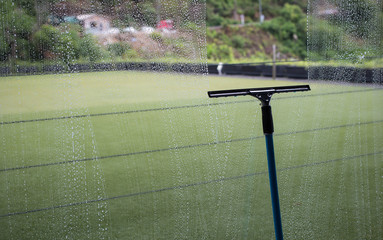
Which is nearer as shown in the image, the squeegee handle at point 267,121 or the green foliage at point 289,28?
the squeegee handle at point 267,121

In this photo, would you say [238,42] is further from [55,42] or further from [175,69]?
[55,42]

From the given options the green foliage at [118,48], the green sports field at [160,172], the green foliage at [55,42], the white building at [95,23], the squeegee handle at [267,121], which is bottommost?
the green sports field at [160,172]

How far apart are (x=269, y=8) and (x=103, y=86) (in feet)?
33.6

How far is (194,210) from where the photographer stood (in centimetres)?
177

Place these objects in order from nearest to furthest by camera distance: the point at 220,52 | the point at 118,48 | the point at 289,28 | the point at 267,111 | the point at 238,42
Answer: the point at 267,111, the point at 118,48, the point at 220,52, the point at 238,42, the point at 289,28

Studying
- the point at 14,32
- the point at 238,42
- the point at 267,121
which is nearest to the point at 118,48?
the point at 14,32

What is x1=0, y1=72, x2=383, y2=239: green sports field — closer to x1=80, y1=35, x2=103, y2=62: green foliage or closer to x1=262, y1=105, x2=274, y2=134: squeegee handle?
x1=80, y1=35, x2=103, y2=62: green foliage

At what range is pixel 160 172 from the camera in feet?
6.49

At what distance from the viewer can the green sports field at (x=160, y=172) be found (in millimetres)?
1674

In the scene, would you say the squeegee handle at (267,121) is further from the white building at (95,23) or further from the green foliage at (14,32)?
the green foliage at (14,32)

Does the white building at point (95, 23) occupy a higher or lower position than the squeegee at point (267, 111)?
higher

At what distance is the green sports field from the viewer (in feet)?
5.49

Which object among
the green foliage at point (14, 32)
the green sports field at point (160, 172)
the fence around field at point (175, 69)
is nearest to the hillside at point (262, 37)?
the fence around field at point (175, 69)

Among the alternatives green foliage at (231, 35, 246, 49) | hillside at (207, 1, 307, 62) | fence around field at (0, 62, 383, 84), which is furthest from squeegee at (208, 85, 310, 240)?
green foliage at (231, 35, 246, 49)
